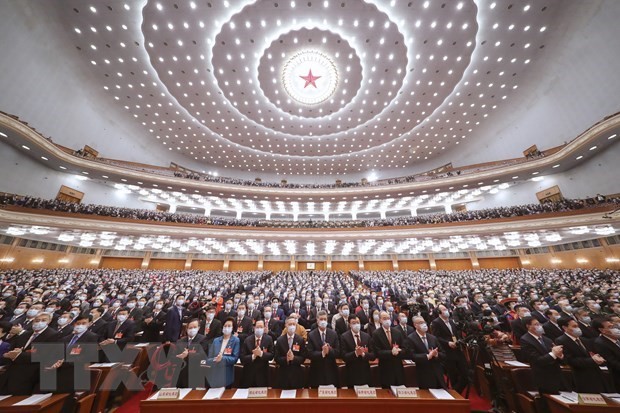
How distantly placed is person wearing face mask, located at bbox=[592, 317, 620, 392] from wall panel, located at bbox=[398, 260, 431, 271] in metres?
20.7

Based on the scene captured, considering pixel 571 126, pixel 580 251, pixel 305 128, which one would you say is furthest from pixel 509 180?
pixel 305 128

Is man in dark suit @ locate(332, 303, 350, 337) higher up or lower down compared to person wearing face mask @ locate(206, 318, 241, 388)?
higher up

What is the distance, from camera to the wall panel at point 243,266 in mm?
23203

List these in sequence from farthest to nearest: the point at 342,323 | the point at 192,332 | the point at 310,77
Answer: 1. the point at 310,77
2. the point at 342,323
3. the point at 192,332

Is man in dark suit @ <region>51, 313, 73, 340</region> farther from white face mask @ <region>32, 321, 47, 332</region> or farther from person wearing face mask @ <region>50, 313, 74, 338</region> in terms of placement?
white face mask @ <region>32, 321, 47, 332</region>

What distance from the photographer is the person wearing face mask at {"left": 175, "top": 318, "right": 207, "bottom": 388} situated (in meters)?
3.19

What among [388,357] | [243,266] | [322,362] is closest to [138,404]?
[322,362]

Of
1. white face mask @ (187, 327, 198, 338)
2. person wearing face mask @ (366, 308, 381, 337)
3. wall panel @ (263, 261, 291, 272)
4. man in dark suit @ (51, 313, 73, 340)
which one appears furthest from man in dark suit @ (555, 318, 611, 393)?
wall panel @ (263, 261, 291, 272)

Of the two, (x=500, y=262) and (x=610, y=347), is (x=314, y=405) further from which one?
(x=500, y=262)

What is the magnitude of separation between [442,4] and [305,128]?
12.6m

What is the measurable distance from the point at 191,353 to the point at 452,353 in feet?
13.7

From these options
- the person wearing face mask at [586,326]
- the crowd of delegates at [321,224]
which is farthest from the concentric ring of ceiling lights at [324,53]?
the person wearing face mask at [586,326]

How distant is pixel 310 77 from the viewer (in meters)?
16.4

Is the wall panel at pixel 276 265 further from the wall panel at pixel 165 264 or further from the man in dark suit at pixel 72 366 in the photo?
the man in dark suit at pixel 72 366
